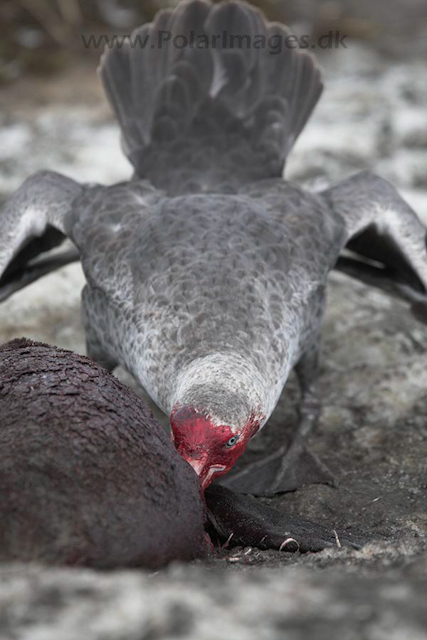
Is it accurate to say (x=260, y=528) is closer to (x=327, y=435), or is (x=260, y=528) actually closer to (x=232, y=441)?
(x=232, y=441)

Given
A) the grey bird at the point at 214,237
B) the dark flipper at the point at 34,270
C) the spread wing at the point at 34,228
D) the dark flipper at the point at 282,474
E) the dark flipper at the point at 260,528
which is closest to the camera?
the dark flipper at the point at 260,528

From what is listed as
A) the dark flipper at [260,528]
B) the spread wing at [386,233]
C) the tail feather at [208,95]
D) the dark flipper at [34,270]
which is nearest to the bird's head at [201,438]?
the dark flipper at [260,528]

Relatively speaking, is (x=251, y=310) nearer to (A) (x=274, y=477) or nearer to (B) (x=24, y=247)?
(A) (x=274, y=477)

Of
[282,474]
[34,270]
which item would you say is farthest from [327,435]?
[34,270]

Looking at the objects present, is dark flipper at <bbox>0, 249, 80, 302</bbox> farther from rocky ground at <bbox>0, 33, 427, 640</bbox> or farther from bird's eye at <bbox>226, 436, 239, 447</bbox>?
bird's eye at <bbox>226, 436, 239, 447</bbox>

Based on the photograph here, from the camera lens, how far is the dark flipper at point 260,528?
2915mm

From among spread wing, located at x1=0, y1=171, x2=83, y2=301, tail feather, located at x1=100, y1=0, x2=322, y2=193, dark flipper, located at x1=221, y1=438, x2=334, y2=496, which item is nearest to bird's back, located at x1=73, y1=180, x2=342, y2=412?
spread wing, located at x1=0, y1=171, x2=83, y2=301

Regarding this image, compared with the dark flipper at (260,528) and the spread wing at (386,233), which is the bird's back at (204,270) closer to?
the spread wing at (386,233)

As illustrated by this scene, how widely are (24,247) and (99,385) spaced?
210 cm

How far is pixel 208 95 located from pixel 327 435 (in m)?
1.96

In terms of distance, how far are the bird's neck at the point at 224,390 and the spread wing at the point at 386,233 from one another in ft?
4.60

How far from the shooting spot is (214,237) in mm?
3881

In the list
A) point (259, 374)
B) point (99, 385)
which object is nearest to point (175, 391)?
point (259, 374)

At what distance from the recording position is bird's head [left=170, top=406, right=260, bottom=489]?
9.61ft
